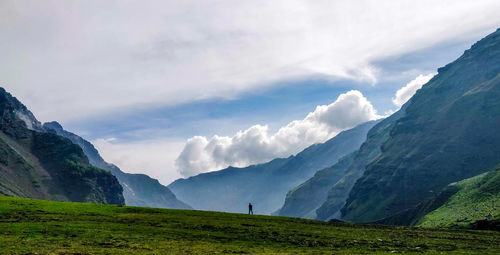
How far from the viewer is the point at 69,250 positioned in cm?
4206

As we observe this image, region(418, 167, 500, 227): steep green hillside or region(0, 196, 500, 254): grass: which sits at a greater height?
region(0, 196, 500, 254): grass

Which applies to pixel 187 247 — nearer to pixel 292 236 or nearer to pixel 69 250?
pixel 69 250

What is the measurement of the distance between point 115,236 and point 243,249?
18.3 meters

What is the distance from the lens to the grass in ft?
151

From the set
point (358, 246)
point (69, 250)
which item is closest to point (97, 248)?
point (69, 250)

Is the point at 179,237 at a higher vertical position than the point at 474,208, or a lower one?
higher

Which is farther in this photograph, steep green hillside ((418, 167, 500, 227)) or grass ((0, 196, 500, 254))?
steep green hillside ((418, 167, 500, 227))

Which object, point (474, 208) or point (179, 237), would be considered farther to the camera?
point (474, 208)

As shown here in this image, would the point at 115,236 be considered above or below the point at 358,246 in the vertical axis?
above

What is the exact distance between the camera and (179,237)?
182ft

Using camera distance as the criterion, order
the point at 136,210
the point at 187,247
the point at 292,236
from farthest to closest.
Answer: the point at 136,210 < the point at 292,236 < the point at 187,247

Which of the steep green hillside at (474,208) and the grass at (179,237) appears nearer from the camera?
the grass at (179,237)

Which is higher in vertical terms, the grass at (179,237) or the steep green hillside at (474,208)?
the grass at (179,237)

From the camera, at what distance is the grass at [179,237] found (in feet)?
151
